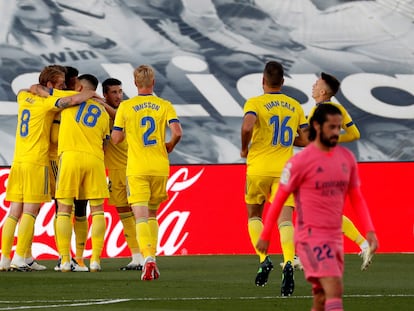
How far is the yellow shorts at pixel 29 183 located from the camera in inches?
574

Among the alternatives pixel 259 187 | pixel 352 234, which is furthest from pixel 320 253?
pixel 352 234

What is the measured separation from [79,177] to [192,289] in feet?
8.61

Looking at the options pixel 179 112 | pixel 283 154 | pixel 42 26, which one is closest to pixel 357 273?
pixel 283 154

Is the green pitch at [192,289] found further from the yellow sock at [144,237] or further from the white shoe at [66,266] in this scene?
the yellow sock at [144,237]

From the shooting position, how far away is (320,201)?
813 cm

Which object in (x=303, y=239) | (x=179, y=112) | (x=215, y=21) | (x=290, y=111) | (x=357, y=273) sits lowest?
(x=303, y=239)

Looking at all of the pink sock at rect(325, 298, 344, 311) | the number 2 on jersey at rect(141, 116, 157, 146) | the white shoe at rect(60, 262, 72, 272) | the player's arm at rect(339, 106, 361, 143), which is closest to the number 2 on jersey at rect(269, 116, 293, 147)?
the player's arm at rect(339, 106, 361, 143)

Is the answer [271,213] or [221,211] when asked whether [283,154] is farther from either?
[221,211]

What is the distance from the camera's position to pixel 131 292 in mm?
11477

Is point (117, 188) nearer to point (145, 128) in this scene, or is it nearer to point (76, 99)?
point (76, 99)

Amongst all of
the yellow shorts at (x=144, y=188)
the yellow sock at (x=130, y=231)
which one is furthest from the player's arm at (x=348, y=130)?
the yellow sock at (x=130, y=231)

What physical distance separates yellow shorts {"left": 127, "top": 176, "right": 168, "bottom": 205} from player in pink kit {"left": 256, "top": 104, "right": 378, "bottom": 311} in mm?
4941

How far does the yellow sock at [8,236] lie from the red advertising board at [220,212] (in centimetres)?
289

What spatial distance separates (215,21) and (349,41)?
194 cm
